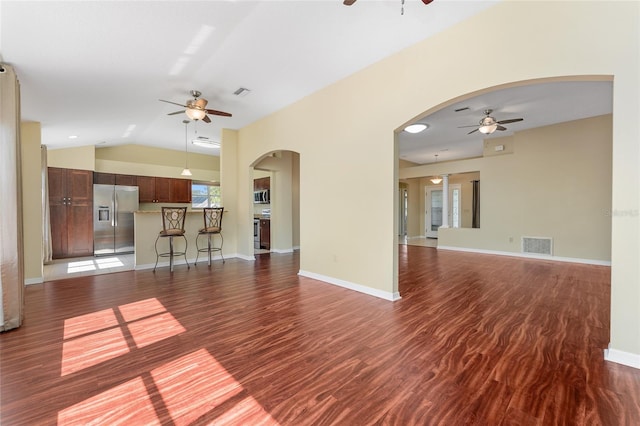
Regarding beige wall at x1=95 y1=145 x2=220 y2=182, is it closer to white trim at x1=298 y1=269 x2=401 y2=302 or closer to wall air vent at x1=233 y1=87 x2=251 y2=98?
wall air vent at x1=233 y1=87 x2=251 y2=98

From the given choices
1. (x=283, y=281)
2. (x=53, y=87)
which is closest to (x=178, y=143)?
(x=53, y=87)

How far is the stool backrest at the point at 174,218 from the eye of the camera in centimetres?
525

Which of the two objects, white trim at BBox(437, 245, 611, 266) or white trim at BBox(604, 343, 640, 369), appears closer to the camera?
white trim at BBox(604, 343, 640, 369)

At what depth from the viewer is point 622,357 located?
6.66 feet

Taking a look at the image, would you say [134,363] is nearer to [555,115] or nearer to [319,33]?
[319,33]

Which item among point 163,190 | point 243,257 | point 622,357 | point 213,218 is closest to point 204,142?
point 163,190

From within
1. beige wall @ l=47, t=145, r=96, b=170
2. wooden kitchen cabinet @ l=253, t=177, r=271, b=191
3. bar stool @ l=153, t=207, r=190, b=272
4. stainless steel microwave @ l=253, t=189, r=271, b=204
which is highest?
beige wall @ l=47, t=145, r=96, b=170

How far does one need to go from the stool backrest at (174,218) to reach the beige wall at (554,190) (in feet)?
24.9

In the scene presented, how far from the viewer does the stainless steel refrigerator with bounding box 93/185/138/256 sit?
675 centimetres

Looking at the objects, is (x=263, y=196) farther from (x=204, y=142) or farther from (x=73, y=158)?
(x=73, y=158)

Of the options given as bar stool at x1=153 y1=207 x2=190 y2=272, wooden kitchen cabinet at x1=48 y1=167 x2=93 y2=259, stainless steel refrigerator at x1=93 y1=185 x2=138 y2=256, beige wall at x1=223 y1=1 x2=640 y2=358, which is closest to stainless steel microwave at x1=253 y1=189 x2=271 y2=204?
beige wall at x1=223 y1=1 x2=640 y2=358

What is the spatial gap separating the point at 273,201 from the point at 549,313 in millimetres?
6153

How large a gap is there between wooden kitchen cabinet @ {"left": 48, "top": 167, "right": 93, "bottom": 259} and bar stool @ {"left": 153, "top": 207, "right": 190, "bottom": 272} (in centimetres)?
277

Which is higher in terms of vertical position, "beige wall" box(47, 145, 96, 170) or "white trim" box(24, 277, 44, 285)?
"beige wall" box(47, 145, 96, 170)
